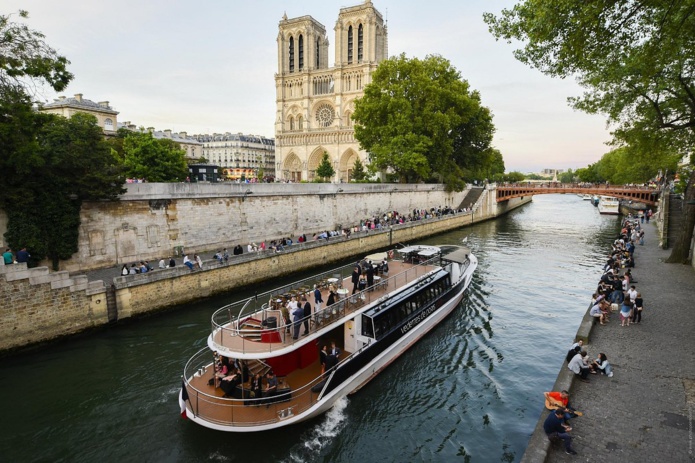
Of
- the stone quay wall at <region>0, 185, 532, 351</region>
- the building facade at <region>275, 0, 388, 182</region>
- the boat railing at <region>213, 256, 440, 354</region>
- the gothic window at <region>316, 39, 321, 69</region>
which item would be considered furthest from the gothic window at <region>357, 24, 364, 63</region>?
the boat railing at <region>213, 256, 440, 354</region>

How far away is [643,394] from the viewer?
30.2 ft

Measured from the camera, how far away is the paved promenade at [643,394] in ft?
24.4

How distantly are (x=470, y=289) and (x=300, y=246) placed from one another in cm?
1001

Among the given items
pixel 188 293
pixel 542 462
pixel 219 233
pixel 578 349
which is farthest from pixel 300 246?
pixel 542 462

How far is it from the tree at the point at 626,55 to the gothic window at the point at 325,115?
6592cm

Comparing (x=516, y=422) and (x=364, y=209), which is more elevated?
(x=364, y=209)

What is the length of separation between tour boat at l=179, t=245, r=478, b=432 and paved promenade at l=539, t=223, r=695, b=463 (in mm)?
5181

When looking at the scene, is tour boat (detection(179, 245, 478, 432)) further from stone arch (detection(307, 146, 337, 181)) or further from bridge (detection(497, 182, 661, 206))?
stone arch (detection(307, 146, 337, 181))

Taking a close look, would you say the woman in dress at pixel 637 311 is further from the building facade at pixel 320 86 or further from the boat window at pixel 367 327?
the building facade at pixel 320 86

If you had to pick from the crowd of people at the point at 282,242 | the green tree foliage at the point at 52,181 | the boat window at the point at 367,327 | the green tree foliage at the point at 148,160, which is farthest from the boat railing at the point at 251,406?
the green tree foliage at the point at 148,160

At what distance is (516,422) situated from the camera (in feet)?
32.6

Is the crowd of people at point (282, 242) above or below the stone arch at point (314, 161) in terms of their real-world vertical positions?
below

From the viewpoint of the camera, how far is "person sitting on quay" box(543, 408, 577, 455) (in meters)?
7.46

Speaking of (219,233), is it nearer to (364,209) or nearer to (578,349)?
(364,209)
